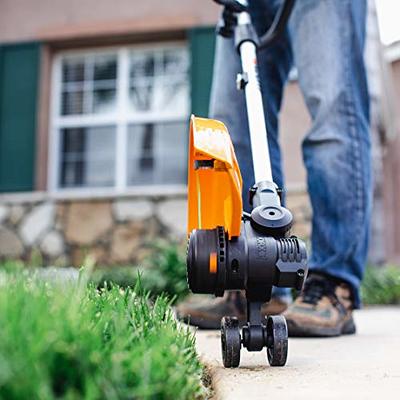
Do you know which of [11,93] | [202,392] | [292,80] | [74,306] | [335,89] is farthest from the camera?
[11,93]

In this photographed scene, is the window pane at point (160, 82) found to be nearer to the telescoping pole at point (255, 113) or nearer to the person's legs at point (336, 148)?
the person's legs at point (336, 148)

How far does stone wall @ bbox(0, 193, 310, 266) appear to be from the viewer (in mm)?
5770

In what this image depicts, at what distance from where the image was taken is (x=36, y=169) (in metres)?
6.34

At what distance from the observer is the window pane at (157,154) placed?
6.43 m

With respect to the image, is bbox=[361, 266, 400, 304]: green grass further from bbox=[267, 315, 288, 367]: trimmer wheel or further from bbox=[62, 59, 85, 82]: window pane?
bbox=[62, 59, 85, 82]: window pane

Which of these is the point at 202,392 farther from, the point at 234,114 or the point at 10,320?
the point at 234,114

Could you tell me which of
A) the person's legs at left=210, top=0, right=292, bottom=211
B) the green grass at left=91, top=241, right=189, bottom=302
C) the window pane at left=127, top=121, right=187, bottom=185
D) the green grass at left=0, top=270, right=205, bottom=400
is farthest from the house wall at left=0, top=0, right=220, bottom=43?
the green grass at left=0, top=270, right=205, bottom=400

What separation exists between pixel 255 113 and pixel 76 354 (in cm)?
85

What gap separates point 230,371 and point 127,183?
5.31 metres

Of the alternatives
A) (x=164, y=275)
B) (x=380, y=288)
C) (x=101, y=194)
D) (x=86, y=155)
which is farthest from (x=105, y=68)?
(x=380, y=288)

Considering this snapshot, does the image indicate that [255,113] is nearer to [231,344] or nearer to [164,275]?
[231,344]

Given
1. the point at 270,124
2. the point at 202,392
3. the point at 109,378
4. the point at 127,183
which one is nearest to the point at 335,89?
the point at 270,124

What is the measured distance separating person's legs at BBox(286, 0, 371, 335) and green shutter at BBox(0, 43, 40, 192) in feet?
15.0

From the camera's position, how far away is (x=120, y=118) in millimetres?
6641
